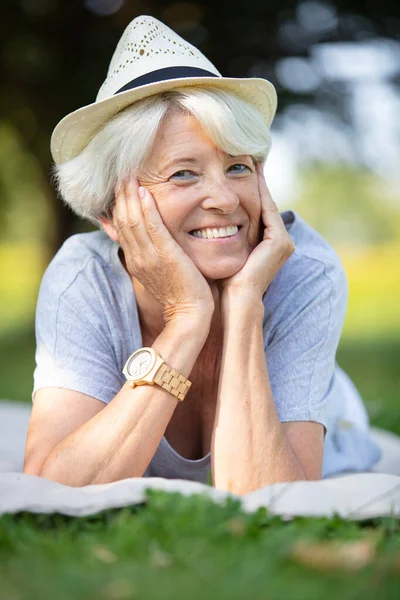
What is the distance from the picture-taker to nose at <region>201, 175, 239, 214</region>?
3.07m

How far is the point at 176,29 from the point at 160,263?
24.0 feet

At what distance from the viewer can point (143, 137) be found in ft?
10.1

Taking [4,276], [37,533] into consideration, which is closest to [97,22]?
[37,533]

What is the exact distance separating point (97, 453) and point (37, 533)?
26.0 inches

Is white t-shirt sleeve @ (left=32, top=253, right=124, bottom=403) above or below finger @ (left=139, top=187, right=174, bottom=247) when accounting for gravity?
below

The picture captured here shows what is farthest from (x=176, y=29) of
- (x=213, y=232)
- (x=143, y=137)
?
(x=213, y=232)

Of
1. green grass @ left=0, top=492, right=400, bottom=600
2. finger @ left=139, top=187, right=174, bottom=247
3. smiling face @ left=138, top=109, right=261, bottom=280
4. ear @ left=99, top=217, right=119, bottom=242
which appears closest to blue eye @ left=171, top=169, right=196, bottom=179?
smiling face @ left=138, top=109, right=261, bottom=280

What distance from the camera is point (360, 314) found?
1698 cm

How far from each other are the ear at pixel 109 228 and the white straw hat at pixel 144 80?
31 cm

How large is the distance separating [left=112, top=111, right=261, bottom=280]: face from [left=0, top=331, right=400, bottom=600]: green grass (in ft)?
3.87

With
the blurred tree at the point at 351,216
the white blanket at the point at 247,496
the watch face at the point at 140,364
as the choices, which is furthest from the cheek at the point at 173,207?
the blurred tree at the point at 351,216

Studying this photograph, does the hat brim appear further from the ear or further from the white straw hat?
the ear

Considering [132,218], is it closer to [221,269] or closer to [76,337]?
[221,269]

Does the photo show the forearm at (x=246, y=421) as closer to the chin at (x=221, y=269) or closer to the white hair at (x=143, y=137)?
the chin at (x=221, y=269)
